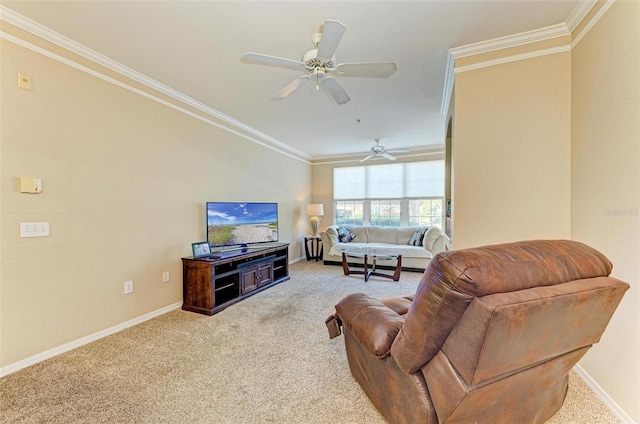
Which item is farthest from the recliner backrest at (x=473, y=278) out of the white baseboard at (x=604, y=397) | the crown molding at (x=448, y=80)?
the crown molding at (x=448, y=80)

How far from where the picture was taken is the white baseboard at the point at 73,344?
1.99 metres

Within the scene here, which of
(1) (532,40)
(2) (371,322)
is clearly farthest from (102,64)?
(1) (532,40)

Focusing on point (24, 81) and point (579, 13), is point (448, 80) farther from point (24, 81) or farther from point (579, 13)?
point (24, 81)

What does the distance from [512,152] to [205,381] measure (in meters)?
2.98

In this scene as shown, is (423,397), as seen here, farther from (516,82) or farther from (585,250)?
(516,82)

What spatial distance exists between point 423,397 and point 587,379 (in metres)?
1.62

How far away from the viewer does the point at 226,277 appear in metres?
3.54

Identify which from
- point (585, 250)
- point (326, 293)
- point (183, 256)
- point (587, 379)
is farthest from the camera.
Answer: point (326, 293)

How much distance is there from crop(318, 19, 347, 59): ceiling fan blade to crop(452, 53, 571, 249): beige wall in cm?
131

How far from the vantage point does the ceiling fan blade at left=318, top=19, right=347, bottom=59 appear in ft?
5.31

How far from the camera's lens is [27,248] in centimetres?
209

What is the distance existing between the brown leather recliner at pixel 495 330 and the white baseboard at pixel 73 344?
2.63 meters

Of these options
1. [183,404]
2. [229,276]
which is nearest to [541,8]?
[183,404]

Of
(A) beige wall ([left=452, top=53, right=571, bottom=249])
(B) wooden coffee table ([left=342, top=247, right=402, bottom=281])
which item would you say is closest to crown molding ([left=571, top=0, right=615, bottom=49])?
(A) beige wall ([left=452, top=53, right=571, bottom=249])
